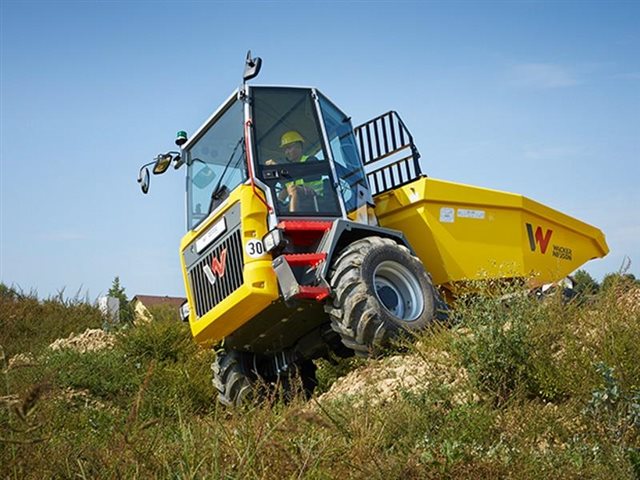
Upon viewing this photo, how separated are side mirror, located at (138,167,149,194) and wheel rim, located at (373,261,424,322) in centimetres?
278

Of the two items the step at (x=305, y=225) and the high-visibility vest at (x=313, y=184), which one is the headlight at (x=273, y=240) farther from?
the high-visibility vest at (x=313, y=184)

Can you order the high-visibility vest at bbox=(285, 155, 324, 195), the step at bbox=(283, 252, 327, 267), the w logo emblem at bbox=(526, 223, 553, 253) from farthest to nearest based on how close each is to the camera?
1. the w logo emblem at bbox=(526, 223, 553, 253)
2. the high-visibility vest at bbox=(285, 155, 324, 195)
3. the step at bbox=(283, 252, 327, 267)

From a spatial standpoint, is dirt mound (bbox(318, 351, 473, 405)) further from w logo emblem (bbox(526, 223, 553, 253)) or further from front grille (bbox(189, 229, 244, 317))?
w logo emblem (bbox(526, 223, 553, 253))

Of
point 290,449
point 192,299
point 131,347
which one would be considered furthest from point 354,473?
point 131,347

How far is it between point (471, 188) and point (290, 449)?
5.27 metres

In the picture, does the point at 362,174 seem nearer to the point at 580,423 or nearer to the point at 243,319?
the point at 243,319

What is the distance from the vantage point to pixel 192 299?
8.51m

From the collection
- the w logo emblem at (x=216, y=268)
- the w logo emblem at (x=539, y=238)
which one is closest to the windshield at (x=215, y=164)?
the w logo emblem at (x=216, y=268)

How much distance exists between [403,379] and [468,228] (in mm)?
2826

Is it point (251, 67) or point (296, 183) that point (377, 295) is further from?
point (251, 67)

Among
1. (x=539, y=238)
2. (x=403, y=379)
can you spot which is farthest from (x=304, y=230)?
(x=539, y=238)

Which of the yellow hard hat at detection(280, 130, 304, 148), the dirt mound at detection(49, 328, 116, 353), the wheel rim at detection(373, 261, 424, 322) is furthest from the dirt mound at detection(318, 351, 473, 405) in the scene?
the dirt mound at detection(49, 328, 116, 353)

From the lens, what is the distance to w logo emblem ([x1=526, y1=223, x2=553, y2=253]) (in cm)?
947

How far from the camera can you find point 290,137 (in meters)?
8.30
